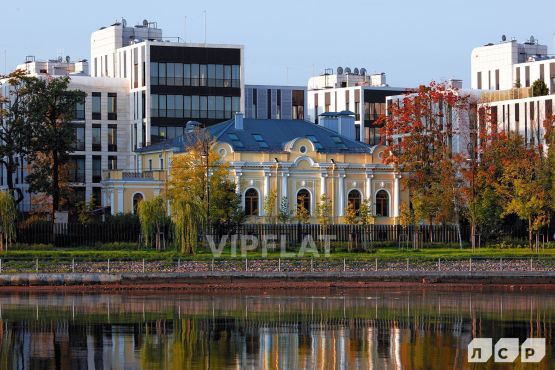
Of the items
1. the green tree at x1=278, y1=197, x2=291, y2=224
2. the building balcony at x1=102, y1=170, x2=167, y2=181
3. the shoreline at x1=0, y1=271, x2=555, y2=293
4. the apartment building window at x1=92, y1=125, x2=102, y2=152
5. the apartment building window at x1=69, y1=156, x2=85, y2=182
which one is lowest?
the shoreline at x1=0, y1=271, x2=555, y2=293

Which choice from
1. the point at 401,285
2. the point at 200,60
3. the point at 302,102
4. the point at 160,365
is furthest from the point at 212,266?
the point at 302,102

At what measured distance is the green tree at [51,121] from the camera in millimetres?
102750

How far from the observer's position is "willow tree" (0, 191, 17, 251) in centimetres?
8656

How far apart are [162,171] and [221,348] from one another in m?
62.1

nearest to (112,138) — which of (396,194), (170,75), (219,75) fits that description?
(170,75)

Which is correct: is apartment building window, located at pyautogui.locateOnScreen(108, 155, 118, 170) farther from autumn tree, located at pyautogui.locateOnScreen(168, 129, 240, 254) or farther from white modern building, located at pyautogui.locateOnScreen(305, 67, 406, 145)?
autumn tree, located at pyautogui.locateOnScreen(168, 129, 240, 254)

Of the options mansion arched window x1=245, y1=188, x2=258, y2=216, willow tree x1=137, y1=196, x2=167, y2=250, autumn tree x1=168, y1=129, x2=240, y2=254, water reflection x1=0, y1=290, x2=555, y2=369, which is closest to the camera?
water reflection x1=0, y1=290, x2=555, y2=369

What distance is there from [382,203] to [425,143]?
615 cm

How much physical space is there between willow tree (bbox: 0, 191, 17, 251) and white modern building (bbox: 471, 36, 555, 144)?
169 ft

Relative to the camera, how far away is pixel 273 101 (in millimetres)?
166375

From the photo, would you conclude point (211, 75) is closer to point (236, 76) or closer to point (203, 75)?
point (203, 75)

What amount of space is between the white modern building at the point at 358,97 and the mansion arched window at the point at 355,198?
175 feet

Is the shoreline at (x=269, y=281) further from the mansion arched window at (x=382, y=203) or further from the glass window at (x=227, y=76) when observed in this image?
the glass window at (x=227, y=76)

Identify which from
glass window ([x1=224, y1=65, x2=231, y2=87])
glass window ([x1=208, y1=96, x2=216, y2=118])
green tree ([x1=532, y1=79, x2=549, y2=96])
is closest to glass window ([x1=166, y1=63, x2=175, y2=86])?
glass window ([x1=208, y1=96, x2=216, y2=118])
